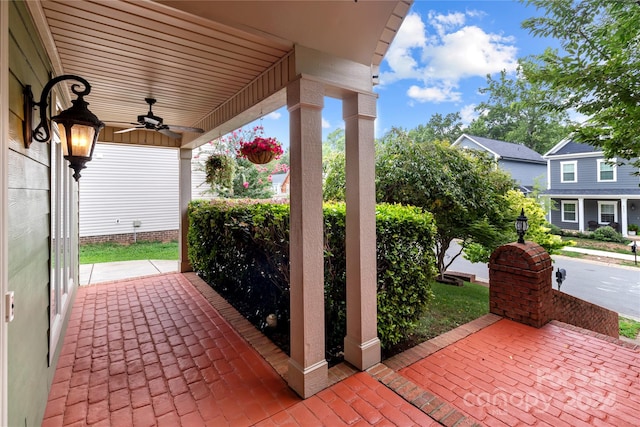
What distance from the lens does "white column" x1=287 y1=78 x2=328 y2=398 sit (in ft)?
7.67

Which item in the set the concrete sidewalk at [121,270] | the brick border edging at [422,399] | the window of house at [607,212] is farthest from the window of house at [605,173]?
the concrete sidewalk at [121,270]

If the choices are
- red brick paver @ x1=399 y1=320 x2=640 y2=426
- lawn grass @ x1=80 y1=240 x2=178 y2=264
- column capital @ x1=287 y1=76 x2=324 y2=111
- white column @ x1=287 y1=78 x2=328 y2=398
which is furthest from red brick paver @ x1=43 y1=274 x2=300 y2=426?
lawn grass @ x1=80 y1=240 x2=178 y2=264

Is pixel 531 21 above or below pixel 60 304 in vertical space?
above

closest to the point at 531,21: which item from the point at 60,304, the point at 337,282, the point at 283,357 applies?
the point at 337,282

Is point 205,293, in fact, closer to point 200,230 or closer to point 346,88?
point 200,230

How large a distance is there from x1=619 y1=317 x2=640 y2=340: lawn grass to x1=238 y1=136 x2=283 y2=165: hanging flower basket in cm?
677

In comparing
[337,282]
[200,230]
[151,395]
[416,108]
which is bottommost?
[151,395]

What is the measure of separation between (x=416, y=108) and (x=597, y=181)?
2268 cm

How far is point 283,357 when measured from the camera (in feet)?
9.48

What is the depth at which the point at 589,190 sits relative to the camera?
1455 cm

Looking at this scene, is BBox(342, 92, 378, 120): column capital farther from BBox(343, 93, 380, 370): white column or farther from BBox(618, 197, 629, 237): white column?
BBox(618, 197, 629, 237): white column

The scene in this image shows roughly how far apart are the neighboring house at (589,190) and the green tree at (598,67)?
11.5 m

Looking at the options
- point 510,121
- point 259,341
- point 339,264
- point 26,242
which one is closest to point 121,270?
point 259,341

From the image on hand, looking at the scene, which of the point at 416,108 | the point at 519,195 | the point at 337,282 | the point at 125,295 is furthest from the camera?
the point at 416,108
